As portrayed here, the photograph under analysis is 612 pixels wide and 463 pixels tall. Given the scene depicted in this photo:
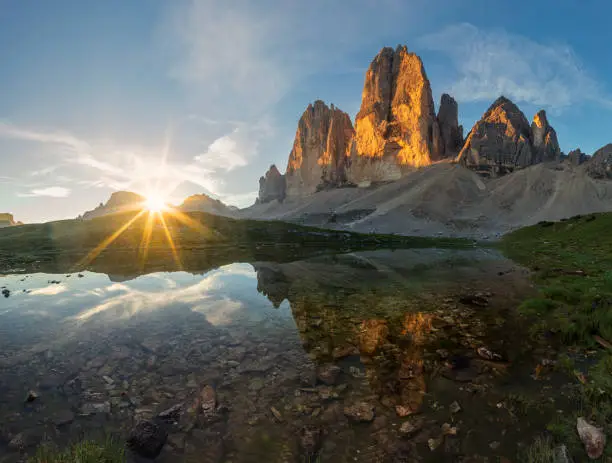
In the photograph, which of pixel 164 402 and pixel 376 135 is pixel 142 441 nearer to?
pixel 164 402

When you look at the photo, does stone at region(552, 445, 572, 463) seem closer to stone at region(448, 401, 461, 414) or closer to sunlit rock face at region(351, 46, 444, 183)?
stone at region(448, 401, 461, 414)

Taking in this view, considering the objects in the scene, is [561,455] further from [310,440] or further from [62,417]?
[62,417]

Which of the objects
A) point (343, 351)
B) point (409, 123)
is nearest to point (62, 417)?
point (343, 351)

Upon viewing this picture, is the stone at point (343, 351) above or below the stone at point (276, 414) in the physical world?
above

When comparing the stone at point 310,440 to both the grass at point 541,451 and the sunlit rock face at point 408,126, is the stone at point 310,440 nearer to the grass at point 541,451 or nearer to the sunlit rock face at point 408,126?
the grass at point 541,451

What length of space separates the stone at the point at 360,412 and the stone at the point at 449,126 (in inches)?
7717

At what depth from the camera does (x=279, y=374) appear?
791 cm

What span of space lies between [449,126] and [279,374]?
208 metres

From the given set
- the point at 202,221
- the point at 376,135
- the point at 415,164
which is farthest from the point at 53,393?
the point at 376,135

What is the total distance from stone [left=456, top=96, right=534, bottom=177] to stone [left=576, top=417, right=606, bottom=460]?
174 metres

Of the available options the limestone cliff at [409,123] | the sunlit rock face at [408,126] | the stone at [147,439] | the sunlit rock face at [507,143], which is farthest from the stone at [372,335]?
the limestone cliff at [409,123]

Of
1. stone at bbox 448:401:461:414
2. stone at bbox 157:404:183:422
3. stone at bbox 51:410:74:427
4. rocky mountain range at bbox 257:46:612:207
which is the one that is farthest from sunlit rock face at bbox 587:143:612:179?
stone at bbox 51:410:74:427

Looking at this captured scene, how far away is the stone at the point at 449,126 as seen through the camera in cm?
18238

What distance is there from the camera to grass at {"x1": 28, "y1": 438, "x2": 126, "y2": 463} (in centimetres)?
439
